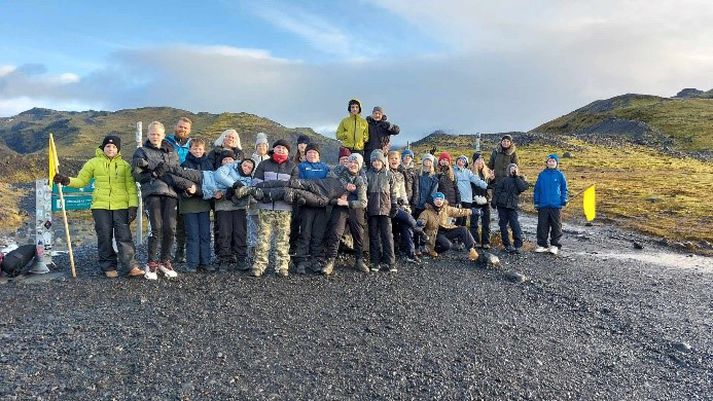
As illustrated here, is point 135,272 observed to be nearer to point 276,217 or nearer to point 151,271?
point 151,271

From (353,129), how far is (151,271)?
17.3 ft

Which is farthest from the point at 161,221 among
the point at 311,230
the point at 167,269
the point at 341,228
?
the point at 341,228

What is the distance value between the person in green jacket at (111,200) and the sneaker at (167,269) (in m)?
0.32

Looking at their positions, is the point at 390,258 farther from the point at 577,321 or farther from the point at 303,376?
the point at 303,376

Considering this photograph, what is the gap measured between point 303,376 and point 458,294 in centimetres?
417

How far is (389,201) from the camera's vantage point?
1008 centimetres

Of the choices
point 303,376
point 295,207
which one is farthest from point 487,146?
point 303,376

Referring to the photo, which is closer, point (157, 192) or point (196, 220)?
point (157, 192)

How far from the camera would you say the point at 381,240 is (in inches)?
406

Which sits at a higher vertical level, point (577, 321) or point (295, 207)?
point (295, 207)

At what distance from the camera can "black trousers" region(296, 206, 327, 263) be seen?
9.71 m

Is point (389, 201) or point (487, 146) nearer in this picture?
point (389, 201)

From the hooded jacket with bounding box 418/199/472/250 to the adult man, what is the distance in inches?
195

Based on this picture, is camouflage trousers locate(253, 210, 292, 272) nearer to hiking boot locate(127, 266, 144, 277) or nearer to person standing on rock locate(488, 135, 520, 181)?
hiking boot locate(127, 266, 144, 277)
